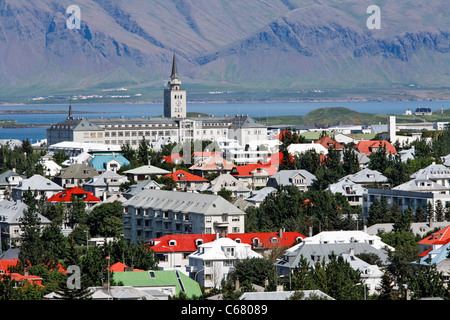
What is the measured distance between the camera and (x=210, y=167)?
112 meters

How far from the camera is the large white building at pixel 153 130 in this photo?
569 ft

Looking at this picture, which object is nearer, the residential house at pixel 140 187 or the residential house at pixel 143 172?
the residential house at pixel 140 187

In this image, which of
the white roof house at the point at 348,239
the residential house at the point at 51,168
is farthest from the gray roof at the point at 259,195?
the residential house at the point at 51,168

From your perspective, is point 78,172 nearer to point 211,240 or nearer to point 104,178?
point 104,178

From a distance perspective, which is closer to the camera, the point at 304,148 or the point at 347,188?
the point at 347,188

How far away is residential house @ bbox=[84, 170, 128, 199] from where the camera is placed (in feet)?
332

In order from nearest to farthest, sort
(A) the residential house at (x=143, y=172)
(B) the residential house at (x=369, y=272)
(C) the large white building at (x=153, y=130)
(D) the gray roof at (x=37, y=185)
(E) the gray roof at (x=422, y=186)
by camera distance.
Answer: (B) the residential house at (x=369, y=272)
(E) the gray roof at (x=422, y=186)
(D) the gray roof at (x=37, y=185)
(A) the residential house at (x=143, y=172)
(C) the large white building at (x=153, y=130)

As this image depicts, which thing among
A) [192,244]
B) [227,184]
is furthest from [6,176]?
[192,244]

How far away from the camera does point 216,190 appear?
95.8m

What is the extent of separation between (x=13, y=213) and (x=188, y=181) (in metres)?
25.3

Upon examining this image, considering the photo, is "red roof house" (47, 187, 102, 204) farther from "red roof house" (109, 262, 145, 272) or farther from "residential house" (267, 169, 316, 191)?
"red roof house" (109, 262, 145, 272)

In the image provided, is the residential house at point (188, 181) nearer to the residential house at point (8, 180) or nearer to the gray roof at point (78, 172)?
the gray roof at point (78, 172)

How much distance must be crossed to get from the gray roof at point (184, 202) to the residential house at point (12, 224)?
22.5 feet

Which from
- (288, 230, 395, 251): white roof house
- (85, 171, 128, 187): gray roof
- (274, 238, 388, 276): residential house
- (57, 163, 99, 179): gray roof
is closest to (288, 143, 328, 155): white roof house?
(57, 163, 99, 179): gray roof
